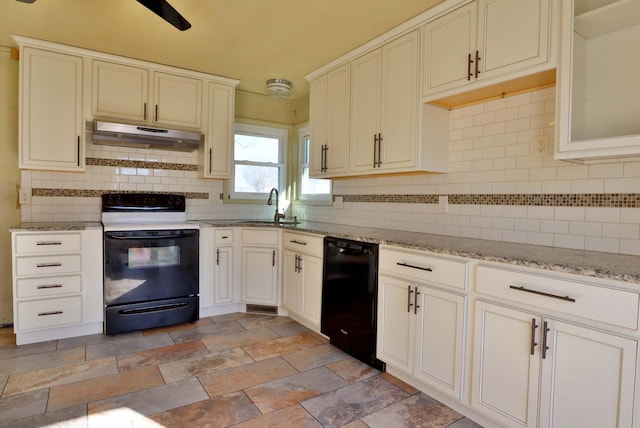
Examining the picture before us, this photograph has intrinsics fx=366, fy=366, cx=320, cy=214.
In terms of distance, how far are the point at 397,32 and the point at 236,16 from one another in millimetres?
1127

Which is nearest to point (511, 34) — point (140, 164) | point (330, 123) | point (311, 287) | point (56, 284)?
point (330, 123)

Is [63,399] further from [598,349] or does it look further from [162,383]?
[598,349]

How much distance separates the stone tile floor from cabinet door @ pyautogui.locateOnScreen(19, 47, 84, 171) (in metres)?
1.44

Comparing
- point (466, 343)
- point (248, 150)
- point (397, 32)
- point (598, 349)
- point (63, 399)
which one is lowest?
point (63, 399)

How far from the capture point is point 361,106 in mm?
2955

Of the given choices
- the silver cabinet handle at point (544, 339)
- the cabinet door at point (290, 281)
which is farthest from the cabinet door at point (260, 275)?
the silver cabinet handle at point (544, 339)

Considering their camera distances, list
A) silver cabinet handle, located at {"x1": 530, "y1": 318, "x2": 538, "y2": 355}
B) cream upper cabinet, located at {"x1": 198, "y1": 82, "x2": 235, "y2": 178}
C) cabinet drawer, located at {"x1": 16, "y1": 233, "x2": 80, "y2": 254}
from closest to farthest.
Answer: silver cabinet handle, located at {"x1": 530, "y1": 318, "x2": 538, "y2": 355}
cabinet drawer, located at {"x1": 16, "y1": 233, "x2": 80, "y2": 254}
cream upper cabinet, located at {"x1": 198, "y1": 82, "x2": 235, "y2": 178}

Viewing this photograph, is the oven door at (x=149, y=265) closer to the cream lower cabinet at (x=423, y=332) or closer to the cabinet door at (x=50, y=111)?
the cabinet door at (x=50, y=111)

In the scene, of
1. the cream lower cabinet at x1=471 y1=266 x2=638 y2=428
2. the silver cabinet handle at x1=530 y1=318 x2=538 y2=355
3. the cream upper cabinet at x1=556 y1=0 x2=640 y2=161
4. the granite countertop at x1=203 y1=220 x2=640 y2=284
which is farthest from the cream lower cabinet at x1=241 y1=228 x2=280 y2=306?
the cream upper cabinet at x1=556 y1=0 x2=640 y2=161

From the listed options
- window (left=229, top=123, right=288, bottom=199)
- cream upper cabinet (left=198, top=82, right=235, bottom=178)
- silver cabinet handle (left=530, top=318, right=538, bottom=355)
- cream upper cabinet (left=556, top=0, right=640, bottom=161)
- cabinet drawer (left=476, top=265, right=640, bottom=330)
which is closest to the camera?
cabinet drawer (left=476, top=265, right=640, bottom=330)

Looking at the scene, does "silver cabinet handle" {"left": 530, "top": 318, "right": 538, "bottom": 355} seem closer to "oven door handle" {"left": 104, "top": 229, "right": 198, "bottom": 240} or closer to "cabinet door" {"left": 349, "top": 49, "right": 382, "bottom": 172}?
"cabinet door" {"left": 349, "top": 49, "right": 382, "bottom": 172}

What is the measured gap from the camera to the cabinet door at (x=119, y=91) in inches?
124

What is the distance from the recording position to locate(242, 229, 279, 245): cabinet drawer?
3.43 m

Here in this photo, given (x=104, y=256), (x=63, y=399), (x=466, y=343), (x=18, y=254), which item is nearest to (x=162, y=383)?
(x=63, y=399)
